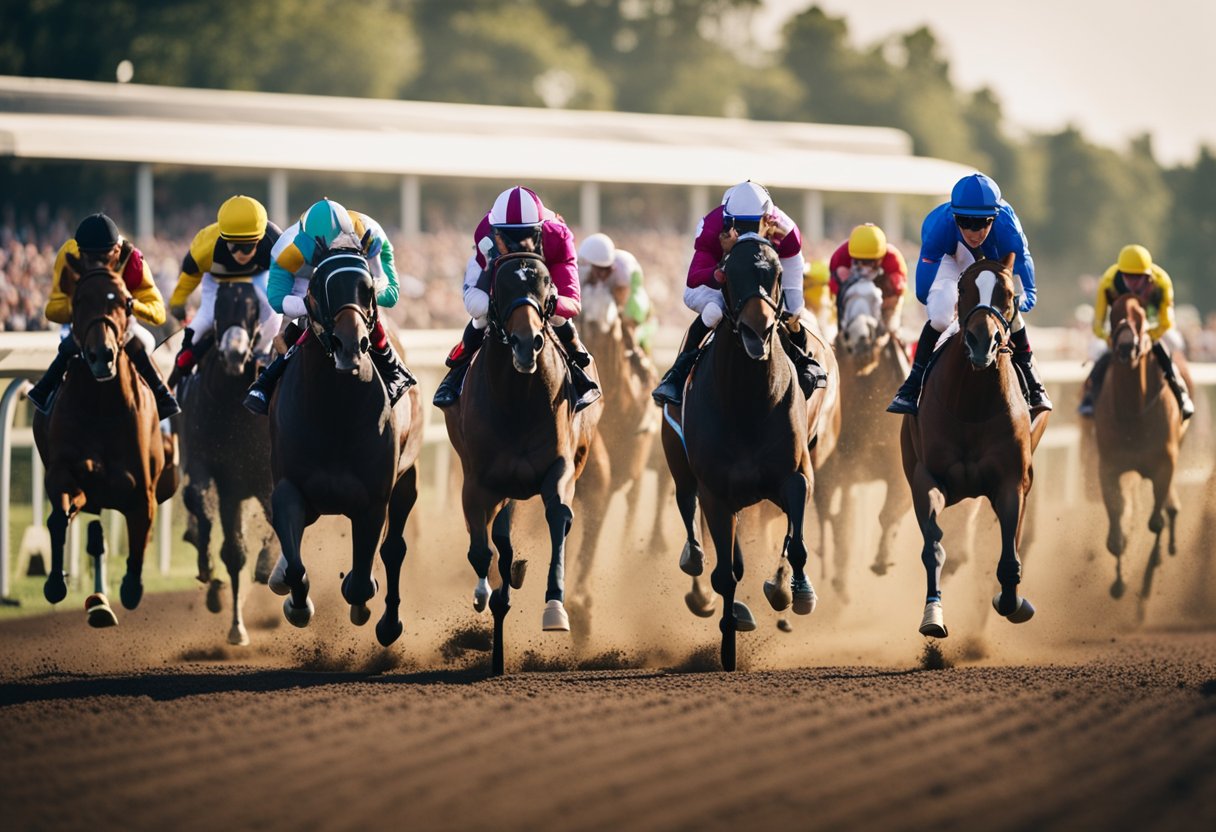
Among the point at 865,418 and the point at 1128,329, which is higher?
the point at 1128,329

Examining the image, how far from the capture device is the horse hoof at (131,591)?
926 cm

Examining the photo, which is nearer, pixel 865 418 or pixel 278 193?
pixel 865 418

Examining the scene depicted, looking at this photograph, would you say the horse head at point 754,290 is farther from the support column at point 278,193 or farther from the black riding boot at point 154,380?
the support column at point 278,193

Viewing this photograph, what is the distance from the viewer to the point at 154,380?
9516mm

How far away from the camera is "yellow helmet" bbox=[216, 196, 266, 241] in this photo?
10.2m

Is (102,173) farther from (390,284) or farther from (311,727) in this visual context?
(311,727)

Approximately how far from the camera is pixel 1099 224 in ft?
203

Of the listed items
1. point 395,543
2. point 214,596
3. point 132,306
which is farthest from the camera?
point 214,596

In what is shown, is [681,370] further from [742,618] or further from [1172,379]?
[1172,379]

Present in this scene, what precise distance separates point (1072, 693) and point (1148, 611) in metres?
4.67

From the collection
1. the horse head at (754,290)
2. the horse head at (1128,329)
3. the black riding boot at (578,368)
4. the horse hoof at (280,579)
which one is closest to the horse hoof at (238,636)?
the horse hoof at (280,579)

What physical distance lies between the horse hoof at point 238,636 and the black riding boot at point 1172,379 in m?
6.13

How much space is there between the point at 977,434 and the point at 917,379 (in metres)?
0.55

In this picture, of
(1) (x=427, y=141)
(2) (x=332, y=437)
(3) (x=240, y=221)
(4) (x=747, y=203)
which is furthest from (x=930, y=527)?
(1) (x=427, y=141)
